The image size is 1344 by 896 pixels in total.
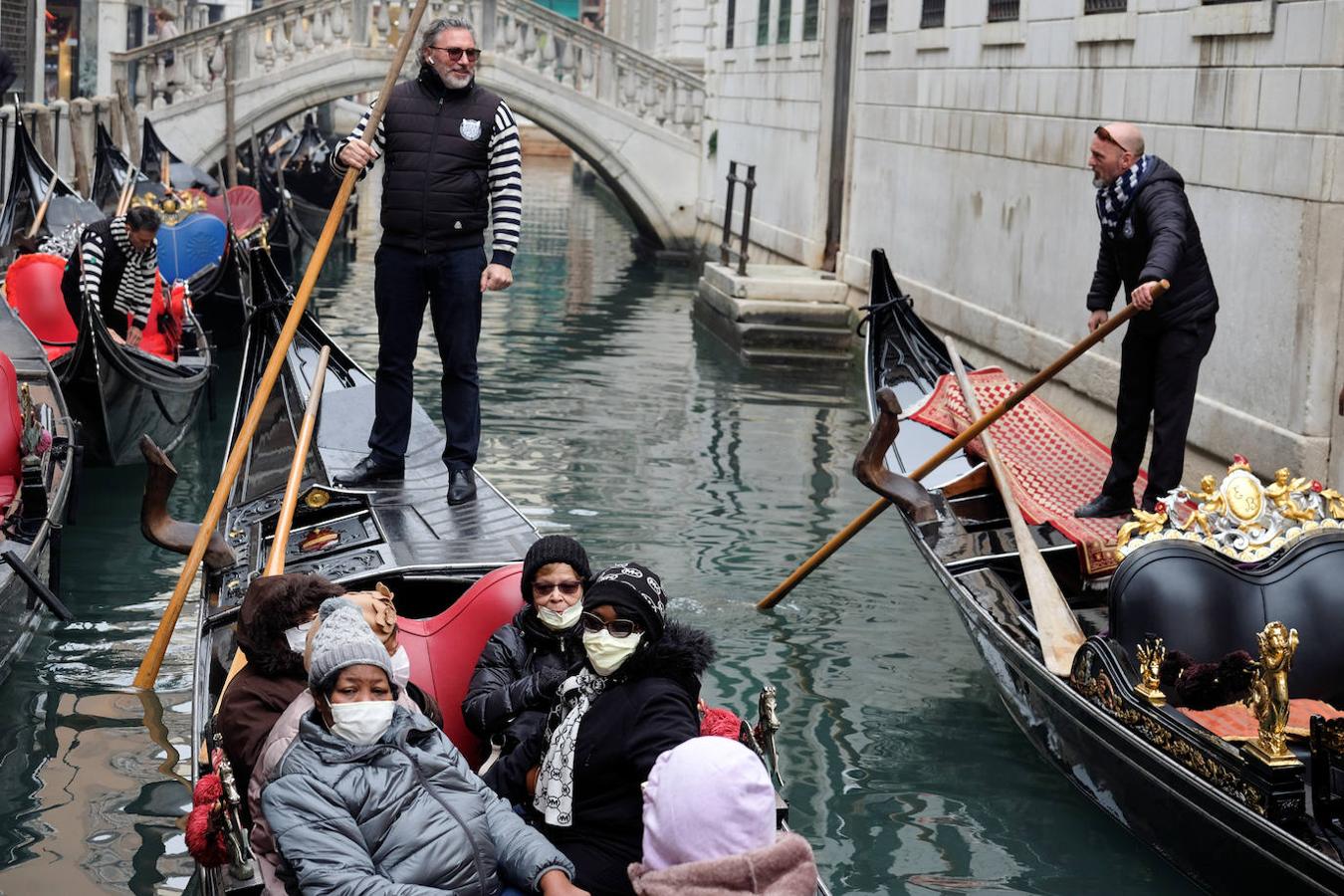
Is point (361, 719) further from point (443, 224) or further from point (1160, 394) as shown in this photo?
point (1160, 394)

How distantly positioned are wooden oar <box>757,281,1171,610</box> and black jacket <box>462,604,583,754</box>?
1515mm

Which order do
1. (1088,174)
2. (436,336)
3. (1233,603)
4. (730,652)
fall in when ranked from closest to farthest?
1. (1233,603)
2. (436,336)
3. (730,652)
4. (1088,174)

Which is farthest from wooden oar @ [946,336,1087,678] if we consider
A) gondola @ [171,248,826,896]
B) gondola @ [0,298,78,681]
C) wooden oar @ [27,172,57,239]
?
wooden oar @ [27,172,57,239]

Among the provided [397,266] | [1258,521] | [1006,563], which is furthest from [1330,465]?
[397,266]

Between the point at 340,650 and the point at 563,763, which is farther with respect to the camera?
the point at 563,763

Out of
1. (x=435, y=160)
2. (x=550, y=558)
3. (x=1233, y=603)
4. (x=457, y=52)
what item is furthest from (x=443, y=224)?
(x=1233, y=603)

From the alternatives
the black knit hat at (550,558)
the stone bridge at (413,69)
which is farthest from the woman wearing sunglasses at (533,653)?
the stone bridge at (413,69)

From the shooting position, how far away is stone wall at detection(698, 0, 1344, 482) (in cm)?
453

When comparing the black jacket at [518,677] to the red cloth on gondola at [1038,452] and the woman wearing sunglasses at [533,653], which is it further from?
the red cloth on gondola at [1038,452]

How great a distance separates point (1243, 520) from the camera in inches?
117

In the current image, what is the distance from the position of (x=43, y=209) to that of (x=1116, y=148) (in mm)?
5511

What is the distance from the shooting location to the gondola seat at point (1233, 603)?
9.55 feet

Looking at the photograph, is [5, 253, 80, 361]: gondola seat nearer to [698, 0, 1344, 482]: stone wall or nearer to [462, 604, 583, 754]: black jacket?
[698, 0, 1344, 482]: stone wall

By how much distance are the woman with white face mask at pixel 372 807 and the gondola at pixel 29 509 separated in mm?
1793
